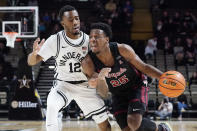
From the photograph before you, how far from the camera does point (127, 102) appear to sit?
17.4 feet

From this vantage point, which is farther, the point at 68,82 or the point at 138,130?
the point at 68,82

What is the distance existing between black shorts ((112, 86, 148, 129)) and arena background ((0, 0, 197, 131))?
6.44 meters

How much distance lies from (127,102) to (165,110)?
8565mm

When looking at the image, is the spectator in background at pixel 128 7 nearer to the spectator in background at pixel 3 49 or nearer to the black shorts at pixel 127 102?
the spectator in background at pixel 3 49

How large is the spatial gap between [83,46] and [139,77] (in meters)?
1.03

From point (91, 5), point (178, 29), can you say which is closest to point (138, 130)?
point (178, 29)

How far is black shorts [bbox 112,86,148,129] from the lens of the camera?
518 cm

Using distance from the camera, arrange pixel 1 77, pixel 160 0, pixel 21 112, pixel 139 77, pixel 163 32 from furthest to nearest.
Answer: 1. pixel 160 0
2. pixel 163 32
3. pixel 1 77
4. pixel 21 112
5. pixel 139 77

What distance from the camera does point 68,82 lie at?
548cm

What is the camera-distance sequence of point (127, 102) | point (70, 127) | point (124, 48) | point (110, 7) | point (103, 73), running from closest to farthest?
point (103, 73) < point (124, 48) < point (127, 102) < point (70, 127) < point (110, 7)

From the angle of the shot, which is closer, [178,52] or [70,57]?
[70,57]

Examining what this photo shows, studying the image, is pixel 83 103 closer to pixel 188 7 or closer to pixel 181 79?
pixel 181 79

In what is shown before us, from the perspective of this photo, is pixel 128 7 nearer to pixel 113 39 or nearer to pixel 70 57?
pixel 113 39

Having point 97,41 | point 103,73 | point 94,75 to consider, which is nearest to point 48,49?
point 97,41
